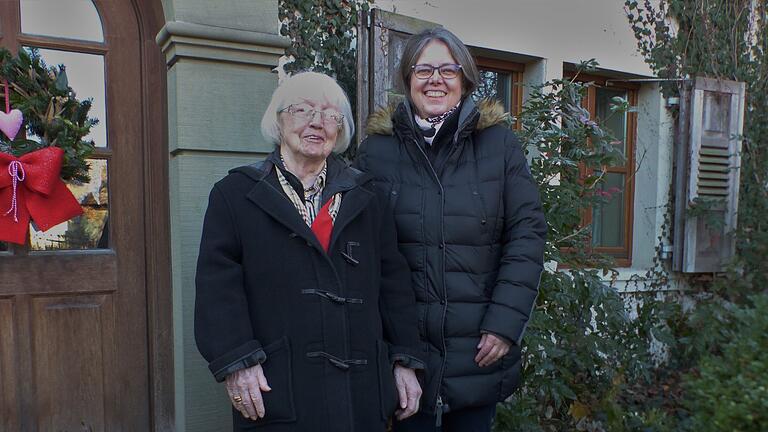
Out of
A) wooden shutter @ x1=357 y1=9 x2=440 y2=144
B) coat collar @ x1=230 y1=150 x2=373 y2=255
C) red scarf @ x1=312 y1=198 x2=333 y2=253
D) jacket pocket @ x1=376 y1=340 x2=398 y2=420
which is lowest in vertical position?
jacket pocket @ x1=376 y1=340 x2=398 y2=420

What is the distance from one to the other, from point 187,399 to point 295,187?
47.9 inches

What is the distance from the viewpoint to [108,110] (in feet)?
7.38

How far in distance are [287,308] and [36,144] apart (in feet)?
4.16

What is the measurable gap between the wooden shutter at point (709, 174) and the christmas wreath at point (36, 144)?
4.32 meters

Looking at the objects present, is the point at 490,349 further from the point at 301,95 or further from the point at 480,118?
the point at 301,95

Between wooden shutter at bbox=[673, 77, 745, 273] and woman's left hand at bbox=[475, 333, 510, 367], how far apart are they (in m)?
3.50

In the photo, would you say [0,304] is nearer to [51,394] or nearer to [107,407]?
[51,394]

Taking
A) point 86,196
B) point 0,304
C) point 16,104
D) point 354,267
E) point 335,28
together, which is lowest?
point 0,304

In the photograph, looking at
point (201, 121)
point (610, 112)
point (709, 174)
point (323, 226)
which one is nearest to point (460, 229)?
point (323, 226)

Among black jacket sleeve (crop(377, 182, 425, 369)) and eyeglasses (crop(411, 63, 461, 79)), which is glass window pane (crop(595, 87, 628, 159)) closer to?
eyeglasses (crop(411, 63, 461, 79))

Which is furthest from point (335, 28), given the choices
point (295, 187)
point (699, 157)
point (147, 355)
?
point (699, 157)

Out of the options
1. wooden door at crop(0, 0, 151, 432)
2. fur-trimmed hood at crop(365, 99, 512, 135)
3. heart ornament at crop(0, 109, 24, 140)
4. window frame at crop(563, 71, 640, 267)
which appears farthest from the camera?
window frame at crop(563, 71, 640, 267)

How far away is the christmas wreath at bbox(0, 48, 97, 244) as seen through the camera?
1.93 meters

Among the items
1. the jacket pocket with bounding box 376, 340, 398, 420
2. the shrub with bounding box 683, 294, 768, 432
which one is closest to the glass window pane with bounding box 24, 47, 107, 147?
the jacket pocket with bounding box 376, 340, 398, 420
